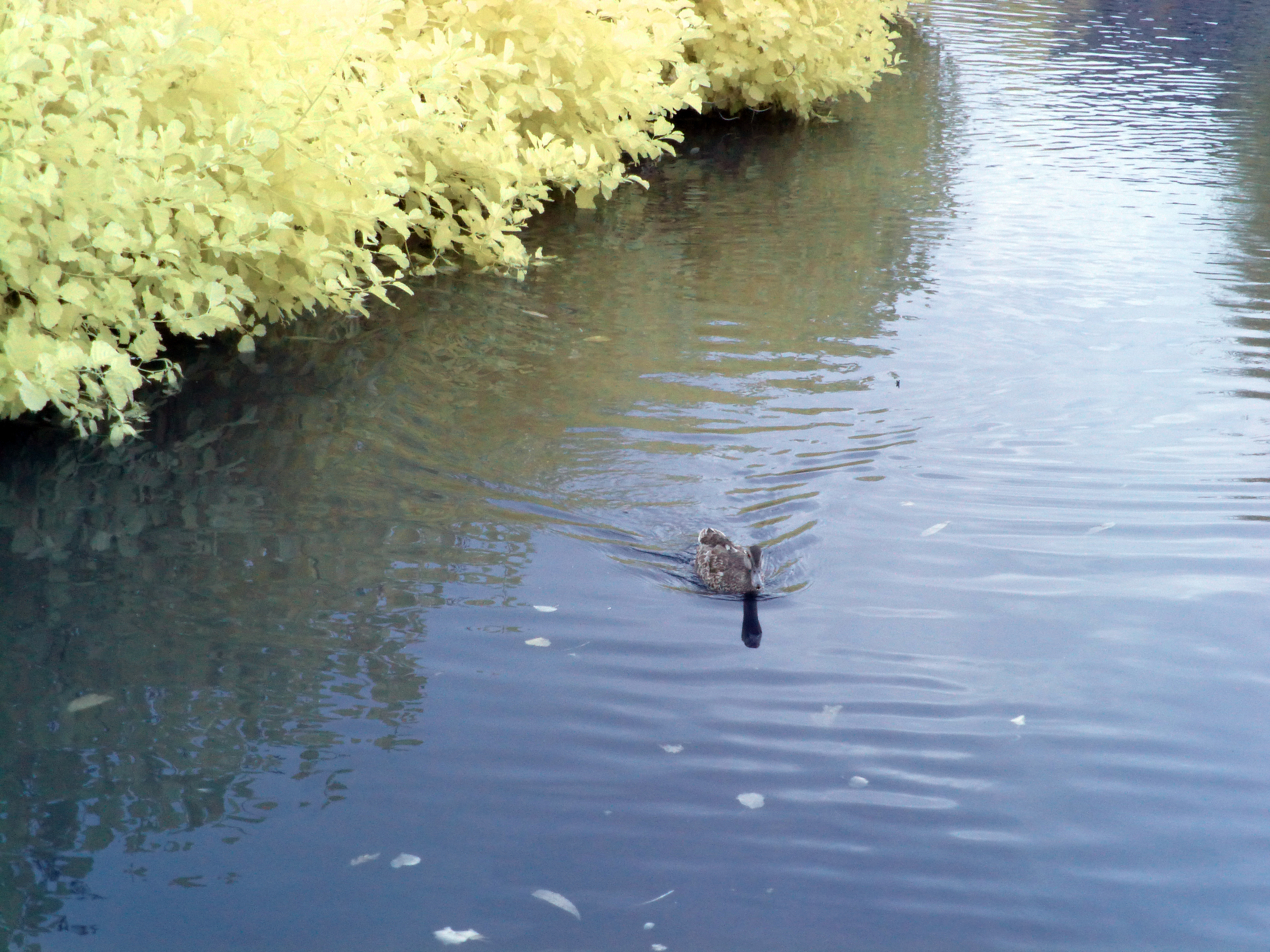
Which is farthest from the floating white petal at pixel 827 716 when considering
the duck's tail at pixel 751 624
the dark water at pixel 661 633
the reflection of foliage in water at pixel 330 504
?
the reflection of foliage in water at pixel 330 504

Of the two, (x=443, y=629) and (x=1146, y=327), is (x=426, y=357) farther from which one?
(x=1146, y=327)

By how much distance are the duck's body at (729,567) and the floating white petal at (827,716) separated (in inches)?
32.5

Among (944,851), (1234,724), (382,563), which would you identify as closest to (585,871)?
(944,851)

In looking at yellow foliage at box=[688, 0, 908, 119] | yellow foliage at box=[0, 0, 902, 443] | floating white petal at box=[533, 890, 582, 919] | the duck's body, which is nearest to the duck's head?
the duck's body

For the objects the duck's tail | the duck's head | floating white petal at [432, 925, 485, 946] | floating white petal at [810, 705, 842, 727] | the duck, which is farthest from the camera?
the duck's head

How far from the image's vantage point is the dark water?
387 centimetres

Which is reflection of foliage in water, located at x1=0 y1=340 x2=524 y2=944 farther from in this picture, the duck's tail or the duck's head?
the duck's tail

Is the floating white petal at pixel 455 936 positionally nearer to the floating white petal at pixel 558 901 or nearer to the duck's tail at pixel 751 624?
the floating white petal at pixel 558 901

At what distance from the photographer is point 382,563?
569cm

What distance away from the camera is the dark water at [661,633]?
152 inches

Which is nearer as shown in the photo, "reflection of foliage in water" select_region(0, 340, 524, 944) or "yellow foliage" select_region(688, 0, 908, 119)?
"reflection of foliage in water" select_region(0, 340, 524, 944)

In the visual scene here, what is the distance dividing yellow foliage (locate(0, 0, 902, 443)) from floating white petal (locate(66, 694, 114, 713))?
63.1 inches

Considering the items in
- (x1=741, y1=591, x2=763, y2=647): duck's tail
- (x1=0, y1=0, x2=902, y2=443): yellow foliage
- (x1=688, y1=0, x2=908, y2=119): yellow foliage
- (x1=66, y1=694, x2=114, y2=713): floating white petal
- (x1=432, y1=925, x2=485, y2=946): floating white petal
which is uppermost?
(x1=688, y1=0, x2=908, y2=119): yellow foliage

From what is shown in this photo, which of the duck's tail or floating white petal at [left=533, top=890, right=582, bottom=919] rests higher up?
the duck's tail
